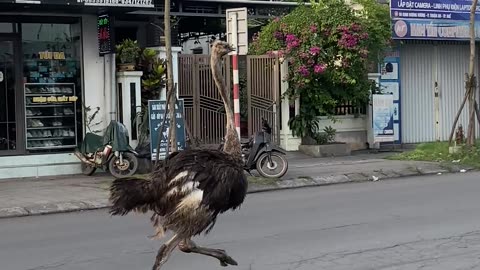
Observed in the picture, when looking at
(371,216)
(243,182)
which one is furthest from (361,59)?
(243,182)

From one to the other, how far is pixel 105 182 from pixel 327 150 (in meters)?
6.96

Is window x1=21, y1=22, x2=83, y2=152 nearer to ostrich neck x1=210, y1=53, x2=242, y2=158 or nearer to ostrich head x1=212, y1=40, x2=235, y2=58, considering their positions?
ostrich head x1=212, y1=40, x2=235, y2=58

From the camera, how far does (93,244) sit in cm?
858

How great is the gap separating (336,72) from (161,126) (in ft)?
20.9

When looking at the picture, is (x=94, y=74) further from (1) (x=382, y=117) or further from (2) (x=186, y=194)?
(2) (x=186, y=194)

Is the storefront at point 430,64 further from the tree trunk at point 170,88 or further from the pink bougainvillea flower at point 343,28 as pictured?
the tree trunk at point 170,88

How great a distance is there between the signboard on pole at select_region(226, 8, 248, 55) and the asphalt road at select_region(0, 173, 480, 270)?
10.3ft

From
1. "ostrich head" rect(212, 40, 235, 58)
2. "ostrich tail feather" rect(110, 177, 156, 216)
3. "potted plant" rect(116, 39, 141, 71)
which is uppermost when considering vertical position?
"potted plant" rect(116, 39, 141, 71)

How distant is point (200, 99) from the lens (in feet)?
59.4

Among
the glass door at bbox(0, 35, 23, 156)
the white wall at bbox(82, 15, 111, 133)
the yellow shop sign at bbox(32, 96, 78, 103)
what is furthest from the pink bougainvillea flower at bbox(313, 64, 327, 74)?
the glass door at bbox(0, 35, 23, 156)

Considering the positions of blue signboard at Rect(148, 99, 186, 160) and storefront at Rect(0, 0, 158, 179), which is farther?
storefront at Rect(0, 0, 158, 179)

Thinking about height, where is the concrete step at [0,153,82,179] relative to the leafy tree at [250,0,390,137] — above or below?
below

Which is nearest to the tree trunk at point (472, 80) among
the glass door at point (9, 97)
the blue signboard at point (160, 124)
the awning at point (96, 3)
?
the blue signboard at point (160, 124)

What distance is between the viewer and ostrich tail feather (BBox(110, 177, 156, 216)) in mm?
5398
